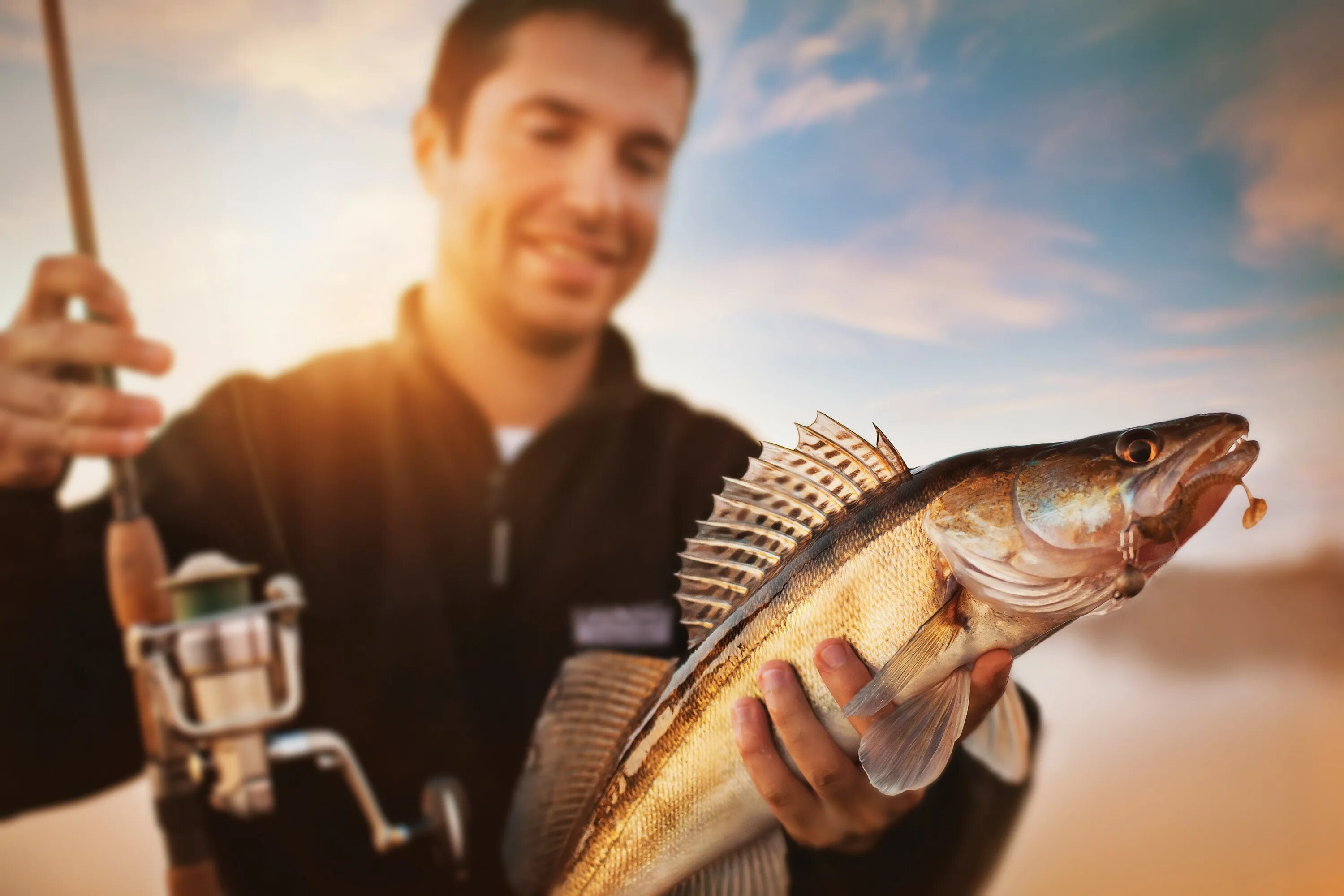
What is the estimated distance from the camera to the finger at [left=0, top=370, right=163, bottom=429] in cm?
111

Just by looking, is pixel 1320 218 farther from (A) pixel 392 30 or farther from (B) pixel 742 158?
(A) pixel 392 30

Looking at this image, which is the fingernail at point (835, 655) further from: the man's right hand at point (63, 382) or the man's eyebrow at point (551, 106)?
the man's right hand at point (63, 382)

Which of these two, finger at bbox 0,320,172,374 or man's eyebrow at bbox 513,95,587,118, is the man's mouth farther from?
finger at bbox 0,320,172,374

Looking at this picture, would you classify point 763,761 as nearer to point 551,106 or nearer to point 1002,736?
point 1002,736

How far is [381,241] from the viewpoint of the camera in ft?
4.00

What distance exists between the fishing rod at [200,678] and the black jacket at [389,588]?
0.14 ft

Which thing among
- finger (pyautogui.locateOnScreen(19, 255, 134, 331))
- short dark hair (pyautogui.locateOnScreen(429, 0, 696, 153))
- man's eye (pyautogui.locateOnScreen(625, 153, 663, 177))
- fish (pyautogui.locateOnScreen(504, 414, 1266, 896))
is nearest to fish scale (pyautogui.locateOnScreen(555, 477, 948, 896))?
fish (pyautogui.locateOnScreen(504, 414, 1266, 896))

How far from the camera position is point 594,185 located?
1.22m

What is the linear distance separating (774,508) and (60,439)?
3.71 feet

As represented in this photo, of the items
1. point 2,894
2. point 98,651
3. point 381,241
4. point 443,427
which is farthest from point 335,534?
point 2,894

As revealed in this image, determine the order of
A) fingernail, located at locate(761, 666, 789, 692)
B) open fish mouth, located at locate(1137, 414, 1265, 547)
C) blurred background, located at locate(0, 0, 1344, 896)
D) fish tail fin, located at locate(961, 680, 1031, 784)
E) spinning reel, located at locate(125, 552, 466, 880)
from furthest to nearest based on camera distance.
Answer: blurred background, located at locate(0, 0, 1344, 896) < spinning reel, located at locate(125, 552, 466, 880) < fish tail fin, located at locate(961, 680, 1031, 784) < fingernail, located at locate(761, 666, 789, 692) < open fish mouth, located at locate(1137, 414, 1265, 547)

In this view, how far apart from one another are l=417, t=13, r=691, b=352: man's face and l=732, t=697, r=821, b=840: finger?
0.77 metres

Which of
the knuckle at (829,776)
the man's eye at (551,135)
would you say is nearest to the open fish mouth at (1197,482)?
the knuckle at (829,776)

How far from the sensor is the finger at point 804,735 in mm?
679
